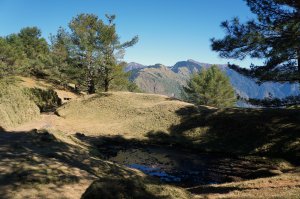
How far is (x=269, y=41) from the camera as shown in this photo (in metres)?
19.5

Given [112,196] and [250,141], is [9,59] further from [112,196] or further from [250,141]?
[112,196]

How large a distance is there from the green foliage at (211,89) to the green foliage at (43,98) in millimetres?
31108

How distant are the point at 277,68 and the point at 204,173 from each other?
9.42 metres

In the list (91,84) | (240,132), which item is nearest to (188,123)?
(240,132)

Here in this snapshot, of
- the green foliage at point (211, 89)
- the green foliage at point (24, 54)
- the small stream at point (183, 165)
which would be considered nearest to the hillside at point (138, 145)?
the small stream at point (183, 165)

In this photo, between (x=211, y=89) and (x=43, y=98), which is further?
(x=211, y=89)

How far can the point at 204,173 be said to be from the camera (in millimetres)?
20484

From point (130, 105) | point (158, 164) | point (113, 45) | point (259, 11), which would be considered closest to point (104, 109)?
point (130, 105)

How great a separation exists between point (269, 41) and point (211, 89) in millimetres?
47534

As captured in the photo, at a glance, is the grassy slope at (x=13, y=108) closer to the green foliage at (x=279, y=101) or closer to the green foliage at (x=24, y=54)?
the green foliage at (x=279, y=101)

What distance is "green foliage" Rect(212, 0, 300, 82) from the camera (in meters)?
17.9

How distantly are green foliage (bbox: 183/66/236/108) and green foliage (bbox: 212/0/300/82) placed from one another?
1625 inches

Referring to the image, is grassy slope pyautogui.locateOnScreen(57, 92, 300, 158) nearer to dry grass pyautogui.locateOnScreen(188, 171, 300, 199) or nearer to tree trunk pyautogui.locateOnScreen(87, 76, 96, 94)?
tree trunk pyautogui.locateOnScreen(87, 76, 96, 94)

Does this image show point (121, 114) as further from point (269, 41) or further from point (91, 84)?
point (269, 41)
